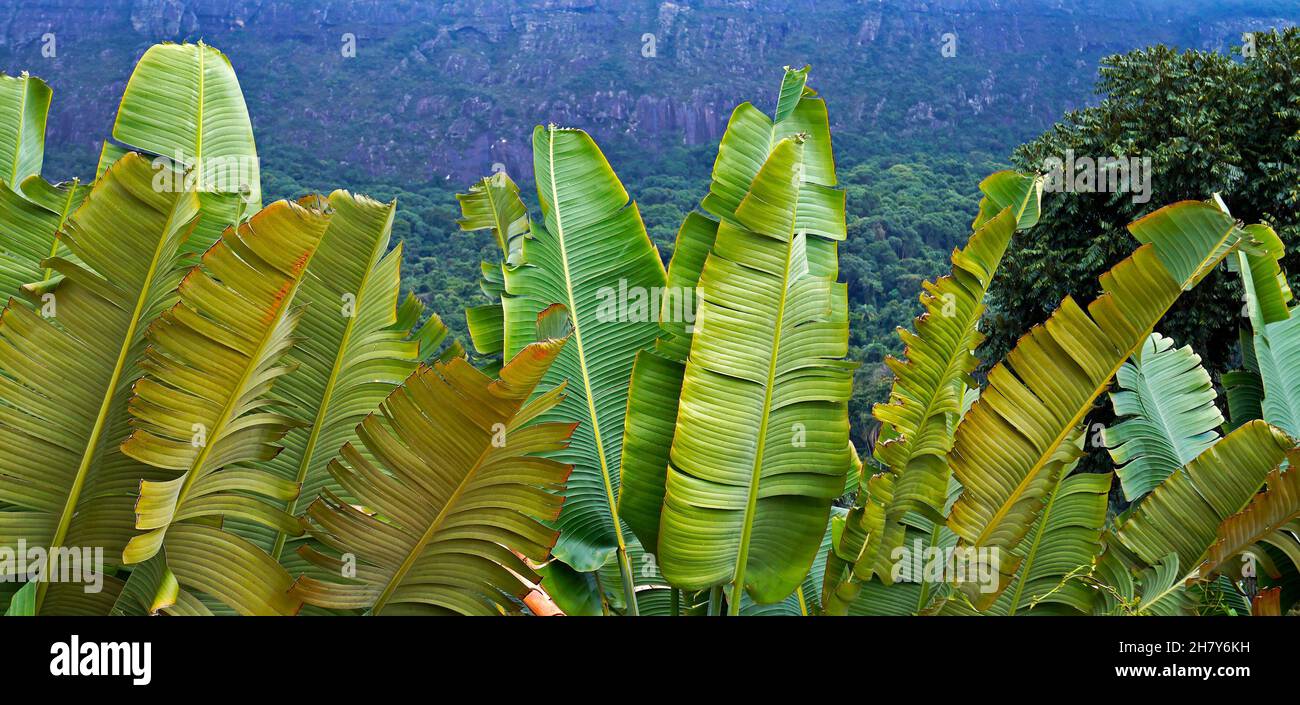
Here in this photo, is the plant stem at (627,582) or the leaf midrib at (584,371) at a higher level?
the leaf midrib at (584,371)

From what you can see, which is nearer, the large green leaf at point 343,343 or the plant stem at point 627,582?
the large green leaf at point 343,343

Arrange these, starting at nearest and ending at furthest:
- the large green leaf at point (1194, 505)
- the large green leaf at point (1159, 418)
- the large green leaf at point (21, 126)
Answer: the large green leaf at point (1194, 505), the large green leaf at point (21, 126), the large green leaf at point (1159, 418)

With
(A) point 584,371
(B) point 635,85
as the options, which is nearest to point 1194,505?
(A) point 584,371

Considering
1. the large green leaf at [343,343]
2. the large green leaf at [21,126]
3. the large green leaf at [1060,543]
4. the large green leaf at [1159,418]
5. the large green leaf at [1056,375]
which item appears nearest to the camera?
the large green leaf at [1056,375]

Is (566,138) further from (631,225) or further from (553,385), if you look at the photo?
(553,385)

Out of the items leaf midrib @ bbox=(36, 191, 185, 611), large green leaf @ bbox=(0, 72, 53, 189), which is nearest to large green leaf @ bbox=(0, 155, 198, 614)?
leaf midrib @ bbox=(36, 191, 185, 611)

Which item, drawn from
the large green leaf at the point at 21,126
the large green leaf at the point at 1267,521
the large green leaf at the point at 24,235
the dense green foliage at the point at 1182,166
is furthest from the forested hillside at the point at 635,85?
the large green leaf at the point at 1267,521

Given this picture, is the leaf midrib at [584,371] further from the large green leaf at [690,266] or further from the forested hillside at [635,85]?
the forested hillside at [635,85]
